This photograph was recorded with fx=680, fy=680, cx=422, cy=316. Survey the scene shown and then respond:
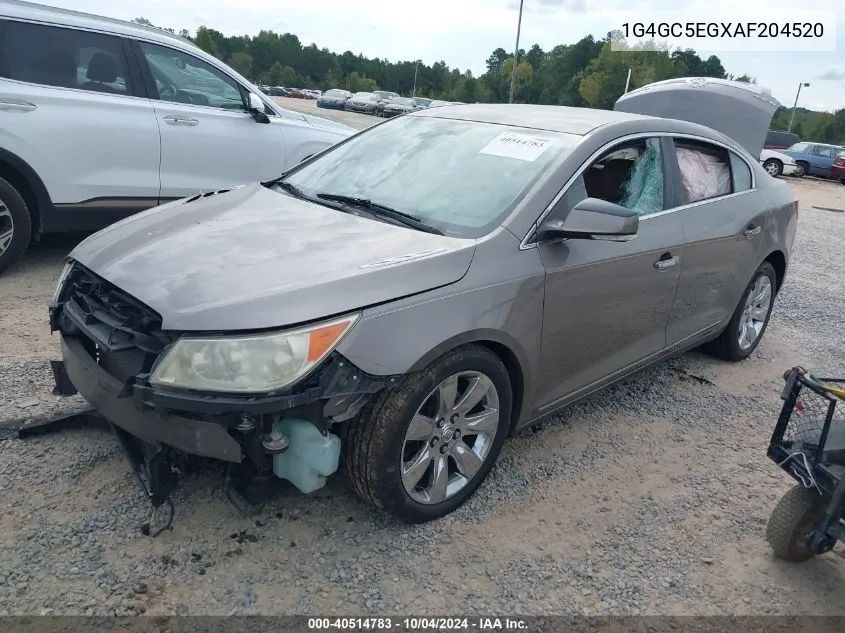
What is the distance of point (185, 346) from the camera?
7.30 feet

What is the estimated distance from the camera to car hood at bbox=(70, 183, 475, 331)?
227cm

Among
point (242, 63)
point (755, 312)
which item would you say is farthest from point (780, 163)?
point (242, 63)

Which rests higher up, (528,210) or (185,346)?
(528,210)

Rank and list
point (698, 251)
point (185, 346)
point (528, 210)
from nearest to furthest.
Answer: point (185, 346)
point (528, 210)
point (698, 251)

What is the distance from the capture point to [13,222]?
4812 mm

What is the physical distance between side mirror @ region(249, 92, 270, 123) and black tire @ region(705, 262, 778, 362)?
4.15m

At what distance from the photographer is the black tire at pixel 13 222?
475 cm

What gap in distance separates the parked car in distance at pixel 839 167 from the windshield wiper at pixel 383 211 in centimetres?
A: 2456

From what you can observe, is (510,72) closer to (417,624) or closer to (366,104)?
(366,104)

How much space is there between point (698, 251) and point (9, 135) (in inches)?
182

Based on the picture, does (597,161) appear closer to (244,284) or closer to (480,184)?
(480,184)

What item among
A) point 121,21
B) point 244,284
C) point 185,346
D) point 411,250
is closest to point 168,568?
point 185,346

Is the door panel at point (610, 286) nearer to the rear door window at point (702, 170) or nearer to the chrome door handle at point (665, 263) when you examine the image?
the chrome door handle at point (665, 263)

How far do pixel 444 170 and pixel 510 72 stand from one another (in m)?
71.0
